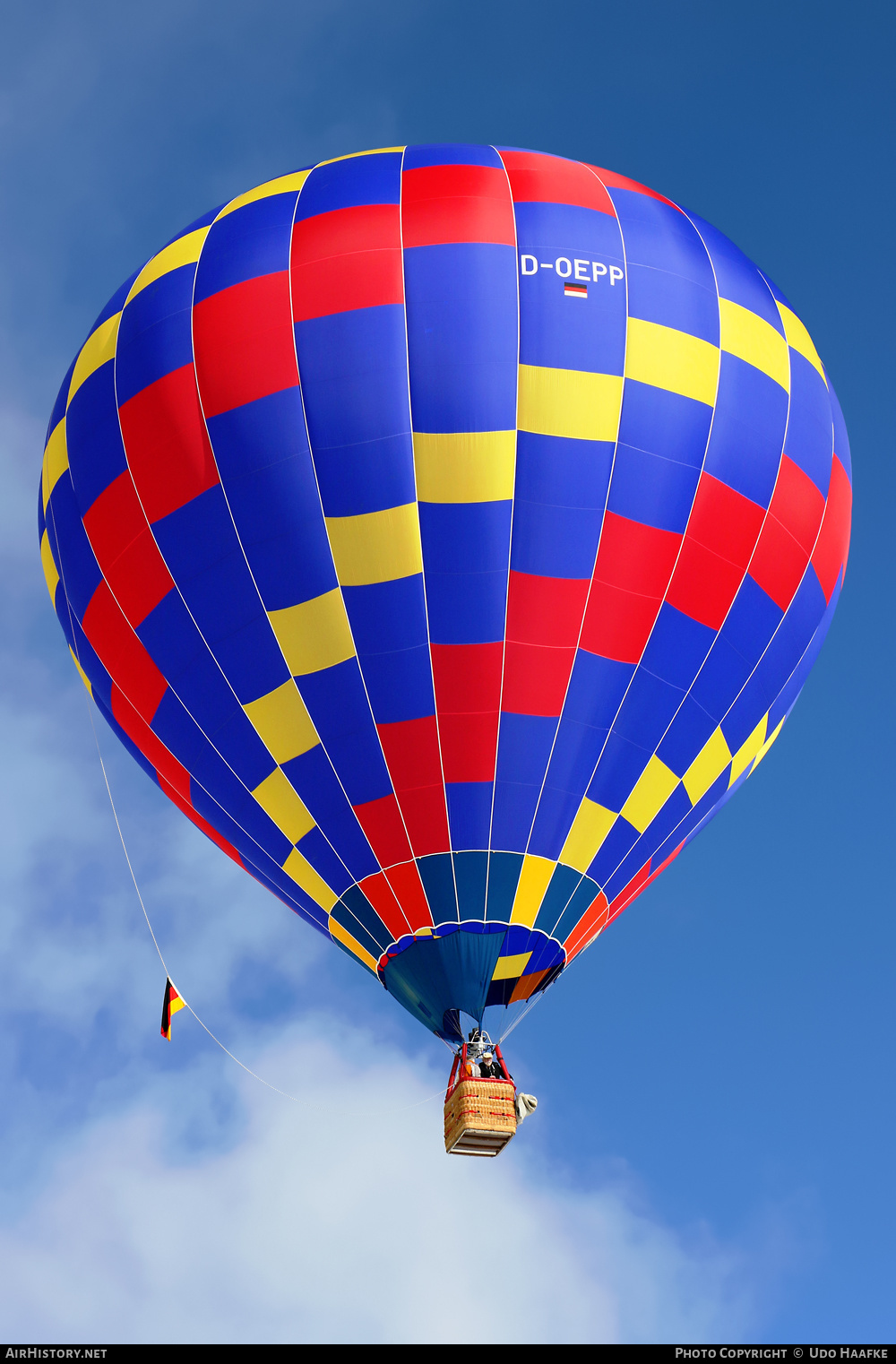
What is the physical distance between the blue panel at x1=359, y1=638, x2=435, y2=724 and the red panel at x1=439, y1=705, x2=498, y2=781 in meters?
0.21

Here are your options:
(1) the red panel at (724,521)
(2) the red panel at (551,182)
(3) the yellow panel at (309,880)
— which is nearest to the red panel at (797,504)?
(1) the red panel at (724,521)

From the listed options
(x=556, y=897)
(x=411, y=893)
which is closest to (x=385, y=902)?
(x=411, y=893)

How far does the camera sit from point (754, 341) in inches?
507

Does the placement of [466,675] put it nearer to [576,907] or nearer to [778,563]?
[576,907]

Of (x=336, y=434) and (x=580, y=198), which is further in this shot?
(x=580, y=198)

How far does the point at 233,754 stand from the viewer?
487 inches

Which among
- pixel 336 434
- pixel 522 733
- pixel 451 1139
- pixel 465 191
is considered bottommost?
pixel 451 1139

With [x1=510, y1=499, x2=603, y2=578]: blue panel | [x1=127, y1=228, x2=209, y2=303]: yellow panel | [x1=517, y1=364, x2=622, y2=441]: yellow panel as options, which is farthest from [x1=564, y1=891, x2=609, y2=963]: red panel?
[x1=127, y1=228, x2=209, y2=303]: yellow panel

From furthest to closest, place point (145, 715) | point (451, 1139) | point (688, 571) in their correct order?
1. point (145, 715)
2. point (688, 571)
3. point (451, 1139)

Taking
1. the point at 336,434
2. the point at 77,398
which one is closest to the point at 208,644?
the point at 336,434

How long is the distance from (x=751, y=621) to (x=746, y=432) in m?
1.64

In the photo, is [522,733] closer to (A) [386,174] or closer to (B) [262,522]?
(B) [262,522]

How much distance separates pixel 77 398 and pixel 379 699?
14.0ft

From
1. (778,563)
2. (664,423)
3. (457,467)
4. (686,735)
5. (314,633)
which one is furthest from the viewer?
(778,563)
